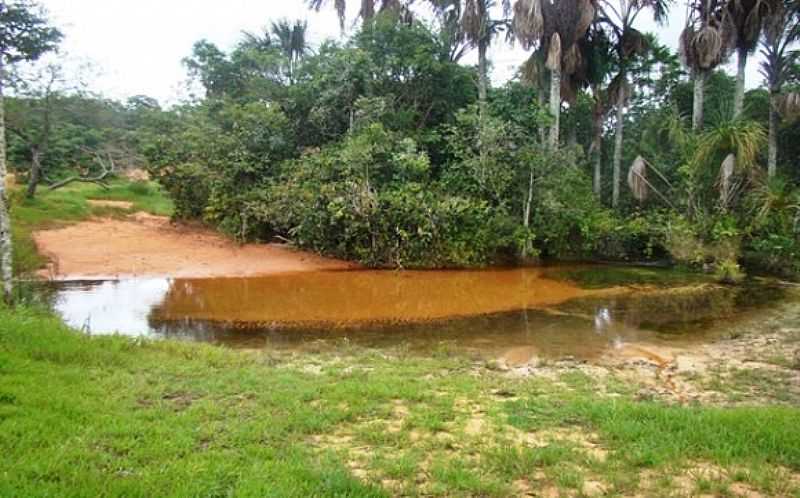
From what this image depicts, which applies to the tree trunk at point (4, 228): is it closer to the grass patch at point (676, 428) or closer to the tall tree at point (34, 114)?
the grass patch at point (676, 428)

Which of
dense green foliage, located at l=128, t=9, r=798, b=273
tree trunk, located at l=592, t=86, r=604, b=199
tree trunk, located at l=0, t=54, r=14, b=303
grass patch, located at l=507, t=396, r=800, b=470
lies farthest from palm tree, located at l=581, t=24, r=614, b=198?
tree trunk, located at l=0, t=54, r=14, b=303

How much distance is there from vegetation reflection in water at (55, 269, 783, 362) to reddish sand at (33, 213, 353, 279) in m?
0.91

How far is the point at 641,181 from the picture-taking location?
15.6 meters

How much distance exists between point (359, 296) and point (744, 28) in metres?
13.7

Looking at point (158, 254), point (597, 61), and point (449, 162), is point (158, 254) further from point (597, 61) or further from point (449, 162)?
point (597, 61)

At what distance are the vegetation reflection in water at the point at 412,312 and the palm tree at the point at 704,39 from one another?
7452 millimetres

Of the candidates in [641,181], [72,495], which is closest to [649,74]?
[641,181]

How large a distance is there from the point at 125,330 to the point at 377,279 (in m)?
6.08

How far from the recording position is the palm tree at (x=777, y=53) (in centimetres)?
1512

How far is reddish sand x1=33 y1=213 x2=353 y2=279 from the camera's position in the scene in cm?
1348

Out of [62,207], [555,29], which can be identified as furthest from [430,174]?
[62,207]

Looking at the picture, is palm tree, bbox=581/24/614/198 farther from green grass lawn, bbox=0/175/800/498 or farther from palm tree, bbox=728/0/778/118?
green grass lawn, bbox=0/175/800/498

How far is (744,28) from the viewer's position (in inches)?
628

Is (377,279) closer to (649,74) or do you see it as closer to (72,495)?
(72,495)
